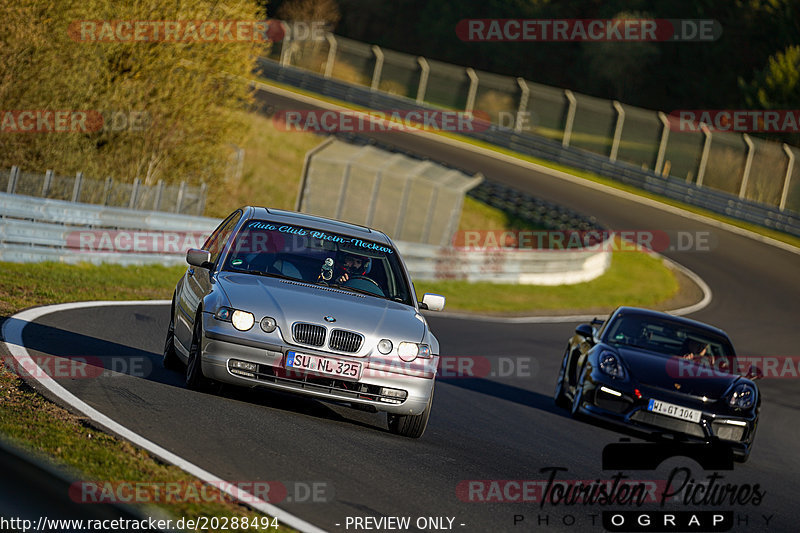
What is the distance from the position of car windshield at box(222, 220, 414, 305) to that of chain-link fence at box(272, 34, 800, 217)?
36515 mm

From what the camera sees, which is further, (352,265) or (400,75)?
(400,75)

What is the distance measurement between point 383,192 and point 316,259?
852 inches

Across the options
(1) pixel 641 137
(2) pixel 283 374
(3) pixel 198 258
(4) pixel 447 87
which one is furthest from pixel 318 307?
(4) pixel 447 87

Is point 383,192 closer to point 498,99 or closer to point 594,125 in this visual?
point 594,125

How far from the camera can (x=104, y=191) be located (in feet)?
69.3

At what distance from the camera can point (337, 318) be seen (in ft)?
26.9

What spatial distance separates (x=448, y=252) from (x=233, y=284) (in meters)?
17.8

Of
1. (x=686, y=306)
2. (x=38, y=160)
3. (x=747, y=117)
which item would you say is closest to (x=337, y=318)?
(x=38, y=160)

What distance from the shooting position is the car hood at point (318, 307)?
26.8 ft

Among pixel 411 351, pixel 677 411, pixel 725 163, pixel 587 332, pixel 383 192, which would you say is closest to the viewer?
pixel 411 351

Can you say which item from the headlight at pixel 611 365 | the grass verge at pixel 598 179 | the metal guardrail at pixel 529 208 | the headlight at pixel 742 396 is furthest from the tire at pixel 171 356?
the grass verge at pixel 598 179

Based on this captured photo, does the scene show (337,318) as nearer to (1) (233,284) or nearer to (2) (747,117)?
(1) (233,284)

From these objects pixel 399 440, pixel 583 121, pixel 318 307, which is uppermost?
pixel 583 121

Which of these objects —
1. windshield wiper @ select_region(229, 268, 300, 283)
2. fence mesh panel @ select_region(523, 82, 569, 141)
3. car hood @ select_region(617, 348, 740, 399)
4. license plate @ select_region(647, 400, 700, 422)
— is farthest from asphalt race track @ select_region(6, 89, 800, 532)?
fence mesh panel @ select_region(523, 82, 569, 141)
